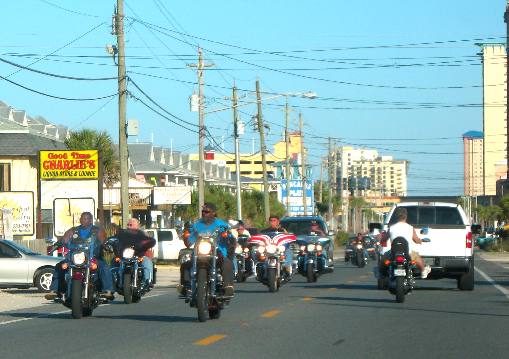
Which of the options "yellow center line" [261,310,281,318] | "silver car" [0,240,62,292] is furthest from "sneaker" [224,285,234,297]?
"silver car" [0,240,62,292]

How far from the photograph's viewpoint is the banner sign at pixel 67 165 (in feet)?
151

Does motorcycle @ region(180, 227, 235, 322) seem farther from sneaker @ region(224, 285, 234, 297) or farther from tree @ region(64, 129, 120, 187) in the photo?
tree @ region(64, 129, 120, 187)

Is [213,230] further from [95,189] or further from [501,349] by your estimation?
[95,189]

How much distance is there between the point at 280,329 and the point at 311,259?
1615 cm

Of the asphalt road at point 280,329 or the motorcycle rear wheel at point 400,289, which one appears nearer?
the asphalt road at point 280,329

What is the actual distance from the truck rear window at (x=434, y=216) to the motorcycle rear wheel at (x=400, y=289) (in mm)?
4800

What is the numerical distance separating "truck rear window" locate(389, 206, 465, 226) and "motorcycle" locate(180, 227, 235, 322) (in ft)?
32.7

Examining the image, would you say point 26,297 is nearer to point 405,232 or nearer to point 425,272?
point 425,272

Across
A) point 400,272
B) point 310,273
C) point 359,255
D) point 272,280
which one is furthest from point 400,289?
point 359,255

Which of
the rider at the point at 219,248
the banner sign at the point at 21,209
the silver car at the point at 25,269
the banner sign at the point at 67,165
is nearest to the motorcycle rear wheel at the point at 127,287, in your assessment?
the rider at the point at 219,248

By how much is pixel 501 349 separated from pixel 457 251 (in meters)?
12.7

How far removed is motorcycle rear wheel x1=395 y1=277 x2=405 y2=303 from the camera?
2302cm

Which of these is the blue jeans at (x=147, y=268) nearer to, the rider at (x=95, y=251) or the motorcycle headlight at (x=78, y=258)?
the rider at (x=95, y=251)

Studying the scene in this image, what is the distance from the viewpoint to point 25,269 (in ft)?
99.5
